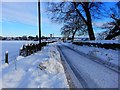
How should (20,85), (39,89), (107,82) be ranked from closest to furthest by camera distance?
(39,89) → (20,85) → (107,82)

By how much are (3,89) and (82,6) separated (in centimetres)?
3050

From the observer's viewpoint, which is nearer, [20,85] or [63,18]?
[20,85]

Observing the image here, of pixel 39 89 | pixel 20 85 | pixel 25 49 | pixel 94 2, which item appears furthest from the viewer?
Answer: pixel 94 2

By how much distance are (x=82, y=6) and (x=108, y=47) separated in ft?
53.9

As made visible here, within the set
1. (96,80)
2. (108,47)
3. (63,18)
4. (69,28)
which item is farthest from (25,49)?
(69,28)

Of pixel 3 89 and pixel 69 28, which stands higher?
pixel 69 28

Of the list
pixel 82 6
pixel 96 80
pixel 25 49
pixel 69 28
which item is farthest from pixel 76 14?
pixel 96 80

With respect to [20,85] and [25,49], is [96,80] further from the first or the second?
[25,49]

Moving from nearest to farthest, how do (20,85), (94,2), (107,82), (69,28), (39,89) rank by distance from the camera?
(39,89) → (20,85) → (107,82) → (94,2) → (69,28)

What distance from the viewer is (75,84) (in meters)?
6.92

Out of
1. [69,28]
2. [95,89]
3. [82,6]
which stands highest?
[82,6]

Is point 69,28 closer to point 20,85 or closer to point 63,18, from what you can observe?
point 63,18

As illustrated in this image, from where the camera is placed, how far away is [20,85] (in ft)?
21.9

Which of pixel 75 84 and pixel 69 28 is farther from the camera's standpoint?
pixel 69 28
